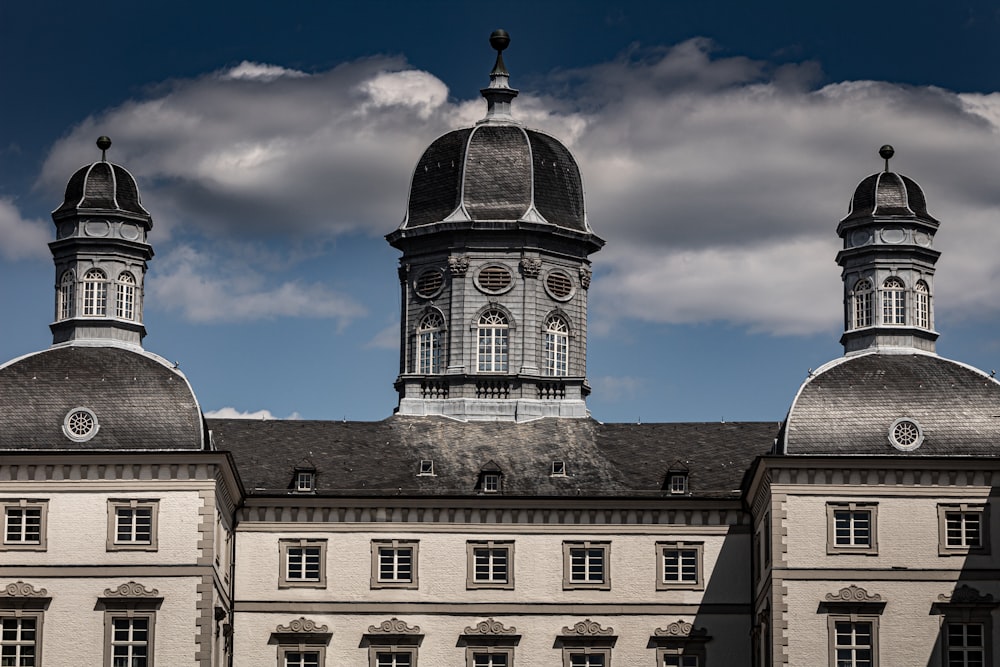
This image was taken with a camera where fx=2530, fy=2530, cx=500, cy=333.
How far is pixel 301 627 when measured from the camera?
94.9 m

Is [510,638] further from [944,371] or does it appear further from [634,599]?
[944,371]

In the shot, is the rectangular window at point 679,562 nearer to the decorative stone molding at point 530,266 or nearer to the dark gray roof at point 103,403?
the decorative stone molding at point 530,266

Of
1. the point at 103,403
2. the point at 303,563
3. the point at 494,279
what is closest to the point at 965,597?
the point at 303,563

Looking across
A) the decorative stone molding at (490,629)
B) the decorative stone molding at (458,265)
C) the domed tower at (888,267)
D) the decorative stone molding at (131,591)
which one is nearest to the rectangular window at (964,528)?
the domed tower at (888,267)

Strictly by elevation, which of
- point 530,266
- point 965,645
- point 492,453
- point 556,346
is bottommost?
point 965,645

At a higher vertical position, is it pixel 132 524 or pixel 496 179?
pixel 496 179

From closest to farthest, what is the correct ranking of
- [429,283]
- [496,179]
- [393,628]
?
[393,628]
[429,283]
[496,179]

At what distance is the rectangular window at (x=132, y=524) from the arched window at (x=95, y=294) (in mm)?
10341

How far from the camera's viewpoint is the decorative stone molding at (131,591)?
86.3 m

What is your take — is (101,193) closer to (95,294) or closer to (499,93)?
(95,294)

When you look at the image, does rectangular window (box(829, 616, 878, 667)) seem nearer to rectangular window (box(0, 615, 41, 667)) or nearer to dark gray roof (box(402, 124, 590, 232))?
dark gray roof (box(402, 124, 590, 232))

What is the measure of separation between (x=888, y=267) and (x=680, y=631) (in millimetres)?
16163

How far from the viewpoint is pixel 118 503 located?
286 feet

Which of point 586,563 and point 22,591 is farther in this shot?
point 586,563
